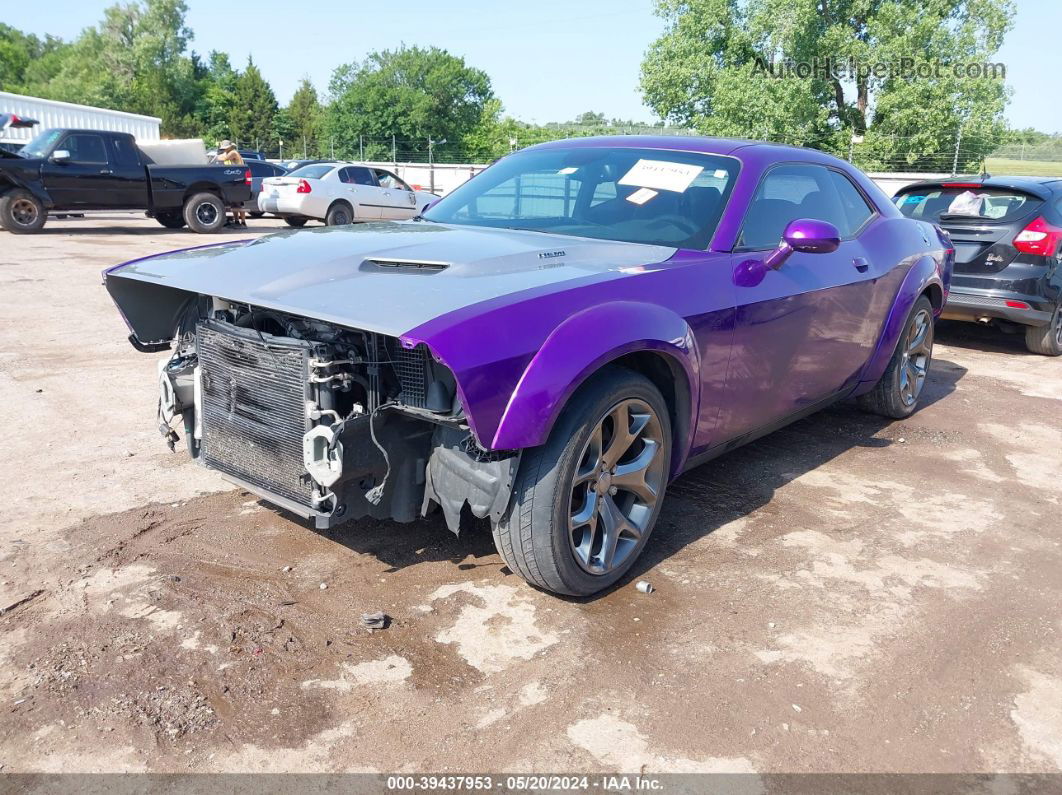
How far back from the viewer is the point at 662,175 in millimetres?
4039

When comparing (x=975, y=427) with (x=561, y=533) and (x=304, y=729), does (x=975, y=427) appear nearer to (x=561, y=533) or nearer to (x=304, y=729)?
(x=561, y=533)

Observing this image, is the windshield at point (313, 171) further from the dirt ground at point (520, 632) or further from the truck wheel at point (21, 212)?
the dirt ground at point (520, 632)

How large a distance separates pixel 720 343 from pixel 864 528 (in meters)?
1.22

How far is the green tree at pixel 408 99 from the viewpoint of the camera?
71.1 m

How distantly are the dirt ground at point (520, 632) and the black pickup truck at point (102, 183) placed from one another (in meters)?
12.3

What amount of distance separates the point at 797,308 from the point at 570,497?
5.65 ft

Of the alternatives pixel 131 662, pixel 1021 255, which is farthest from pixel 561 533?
pixel 1021 255

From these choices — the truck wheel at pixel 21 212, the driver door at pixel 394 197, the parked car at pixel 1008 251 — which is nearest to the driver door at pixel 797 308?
the parked car at pixel 1008 251

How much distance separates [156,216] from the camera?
17453mm

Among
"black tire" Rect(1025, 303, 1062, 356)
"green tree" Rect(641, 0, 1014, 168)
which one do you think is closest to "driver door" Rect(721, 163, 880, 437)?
"black tire" Rect(1025, 303, 1062, 356)

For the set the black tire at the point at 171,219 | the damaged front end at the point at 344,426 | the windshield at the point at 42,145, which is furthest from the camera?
the black tire at the point at 171,219

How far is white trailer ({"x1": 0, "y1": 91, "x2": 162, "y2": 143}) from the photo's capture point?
3198 centimetres

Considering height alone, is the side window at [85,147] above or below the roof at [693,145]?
above

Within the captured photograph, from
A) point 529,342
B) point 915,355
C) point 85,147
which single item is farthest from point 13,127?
point 529,342
